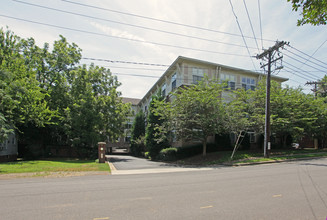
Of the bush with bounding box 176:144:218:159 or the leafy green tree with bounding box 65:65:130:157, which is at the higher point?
the leafy green tree with bounding box 65:65:130:157

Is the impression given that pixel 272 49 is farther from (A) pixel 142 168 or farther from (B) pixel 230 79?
(A) pixel 142 168

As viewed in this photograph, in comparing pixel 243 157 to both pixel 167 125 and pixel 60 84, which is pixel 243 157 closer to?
pixel 167 125

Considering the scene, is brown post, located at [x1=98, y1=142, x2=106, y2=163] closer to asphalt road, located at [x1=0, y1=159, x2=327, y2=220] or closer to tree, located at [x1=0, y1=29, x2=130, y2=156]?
tree, located at [x1=0, y1=29, x2=130, y2=156]

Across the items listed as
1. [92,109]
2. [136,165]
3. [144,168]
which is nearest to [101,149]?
[136,165]

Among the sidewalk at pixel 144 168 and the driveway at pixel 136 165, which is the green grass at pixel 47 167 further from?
the driveway at pixel 136 165

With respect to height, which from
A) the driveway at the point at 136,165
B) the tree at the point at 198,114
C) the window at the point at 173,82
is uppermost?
the window at the point at 173,82

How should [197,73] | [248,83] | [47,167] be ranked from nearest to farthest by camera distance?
[47,167], [197,73], [248,83]

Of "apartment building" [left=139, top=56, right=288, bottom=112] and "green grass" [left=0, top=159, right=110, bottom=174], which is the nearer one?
"green grass" [left=0, top=159, right=110, bottom=174]

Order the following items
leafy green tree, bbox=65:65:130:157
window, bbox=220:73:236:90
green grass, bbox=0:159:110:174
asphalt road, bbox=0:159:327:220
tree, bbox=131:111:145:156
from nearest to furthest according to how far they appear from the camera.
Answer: asphalt road, bbox=0:159:327:220
green grass, bbox=0:159:110:174
leafy green tree, bbox=65:65:130:157
window, bbox=220:73:236:90
tree, bbox=131:111:145:156

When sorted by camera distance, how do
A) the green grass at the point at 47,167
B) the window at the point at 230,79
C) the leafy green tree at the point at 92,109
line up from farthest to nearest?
the window at the point at 230,79
the leafy green tree at the point at 92,109
the green grass at the point at 47,167

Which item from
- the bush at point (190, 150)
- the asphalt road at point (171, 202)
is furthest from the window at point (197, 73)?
the asphalt road at point (171, 202)

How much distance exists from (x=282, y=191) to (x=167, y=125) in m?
13.9

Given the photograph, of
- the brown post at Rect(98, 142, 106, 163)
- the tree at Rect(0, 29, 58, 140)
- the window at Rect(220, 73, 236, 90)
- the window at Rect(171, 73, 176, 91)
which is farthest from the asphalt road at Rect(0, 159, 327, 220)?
the window at Rect(220, 73, 236, 90)

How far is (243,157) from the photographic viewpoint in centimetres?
1836
